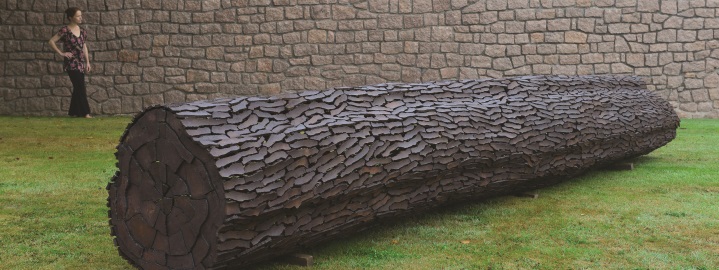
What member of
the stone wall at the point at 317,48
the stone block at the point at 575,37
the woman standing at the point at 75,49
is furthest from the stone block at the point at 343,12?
the woman standing at the point at 75,49

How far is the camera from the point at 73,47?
1084 centimetres

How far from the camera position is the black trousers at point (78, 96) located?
10917 mm

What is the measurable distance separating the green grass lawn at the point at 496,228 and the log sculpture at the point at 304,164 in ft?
0.54

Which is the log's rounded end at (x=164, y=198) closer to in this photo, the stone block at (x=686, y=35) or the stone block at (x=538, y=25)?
the stone block at (x=538, y=25)

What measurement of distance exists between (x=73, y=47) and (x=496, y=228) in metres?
8.45

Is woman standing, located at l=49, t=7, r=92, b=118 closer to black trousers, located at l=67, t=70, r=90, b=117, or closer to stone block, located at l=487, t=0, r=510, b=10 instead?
black trousers, located at l=67, t=70, r=90, b=117

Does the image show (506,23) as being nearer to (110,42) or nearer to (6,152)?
(110,42)

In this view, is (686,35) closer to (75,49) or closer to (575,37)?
(575,37)

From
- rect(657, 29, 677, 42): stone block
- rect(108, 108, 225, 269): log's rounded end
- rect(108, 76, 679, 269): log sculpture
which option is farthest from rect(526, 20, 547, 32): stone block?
rect(108, 108, 225, 269): log's rounded end

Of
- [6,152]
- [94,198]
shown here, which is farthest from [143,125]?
[6,152]

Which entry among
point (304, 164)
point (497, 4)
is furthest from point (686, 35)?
point (304, 164)

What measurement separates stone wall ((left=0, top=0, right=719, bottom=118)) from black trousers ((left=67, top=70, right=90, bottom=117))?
0.91 m

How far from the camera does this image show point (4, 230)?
3.88 metres

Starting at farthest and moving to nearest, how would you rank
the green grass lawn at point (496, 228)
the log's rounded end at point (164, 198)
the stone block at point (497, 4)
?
1. the stone block at point (497, 4)
2. the green grass lawn at point (496, 228)
3. the log's rounded end at point (164, 198)
